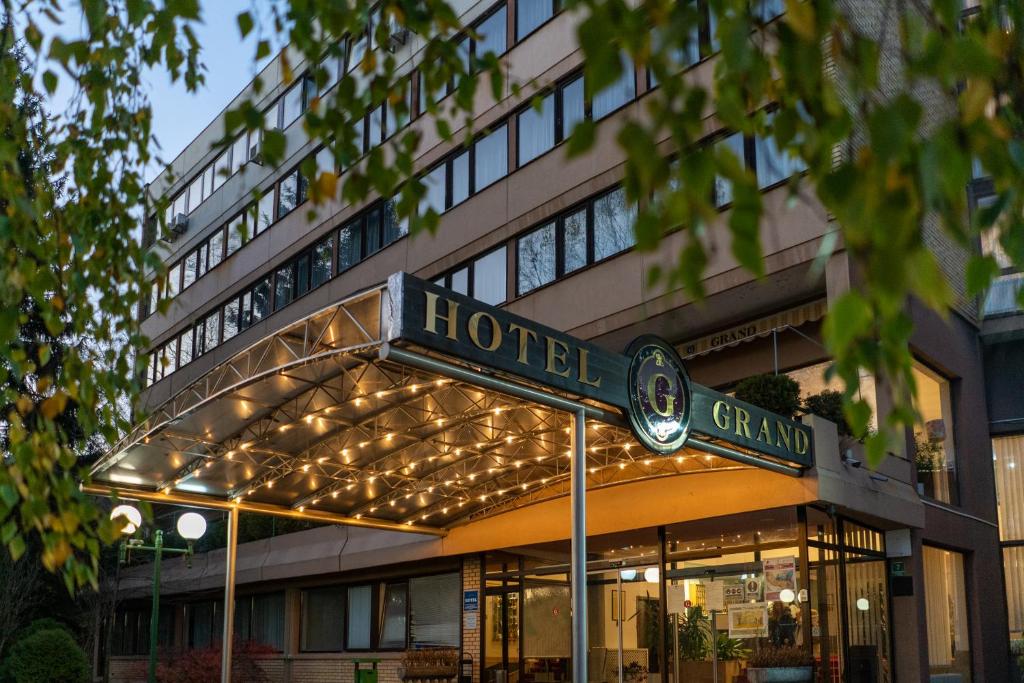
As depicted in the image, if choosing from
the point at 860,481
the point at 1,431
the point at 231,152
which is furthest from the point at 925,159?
the point at 231,152

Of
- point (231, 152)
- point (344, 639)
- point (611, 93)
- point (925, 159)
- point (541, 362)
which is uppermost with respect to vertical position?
point (231, 152)

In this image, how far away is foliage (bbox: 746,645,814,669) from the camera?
1574 centimetres

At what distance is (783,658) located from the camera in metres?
15.8

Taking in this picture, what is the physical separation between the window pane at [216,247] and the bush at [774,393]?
23.7 metres

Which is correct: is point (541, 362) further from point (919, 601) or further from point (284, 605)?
point (284, 605)

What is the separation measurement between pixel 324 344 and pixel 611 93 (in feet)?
39.9

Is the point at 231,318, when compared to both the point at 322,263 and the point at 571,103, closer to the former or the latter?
the point at 322,263

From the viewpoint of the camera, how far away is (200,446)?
617 inches

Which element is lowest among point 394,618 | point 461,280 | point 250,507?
point 394,618

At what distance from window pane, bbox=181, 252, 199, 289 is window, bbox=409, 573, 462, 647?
19.1 metres

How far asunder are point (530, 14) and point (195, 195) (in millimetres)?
20035

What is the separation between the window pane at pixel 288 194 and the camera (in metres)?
33.1

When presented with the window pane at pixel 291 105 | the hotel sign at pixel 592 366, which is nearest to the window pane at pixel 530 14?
the window pane at pixel 291 105

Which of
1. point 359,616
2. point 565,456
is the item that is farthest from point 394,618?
point 565,456
